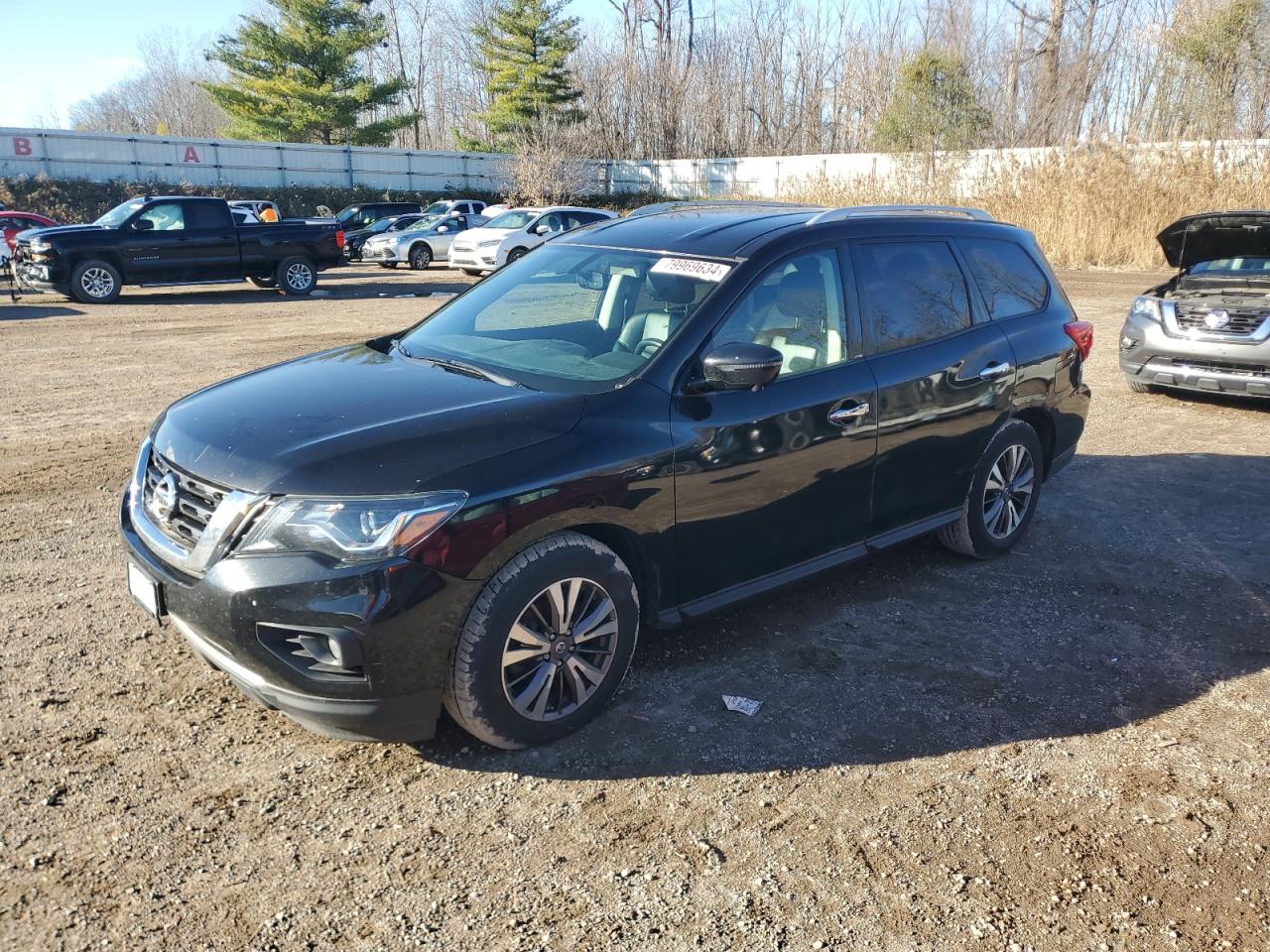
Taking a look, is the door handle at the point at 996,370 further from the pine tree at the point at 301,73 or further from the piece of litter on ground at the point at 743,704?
the pine tree at the point at 301,73

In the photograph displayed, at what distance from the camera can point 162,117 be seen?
78.1 m

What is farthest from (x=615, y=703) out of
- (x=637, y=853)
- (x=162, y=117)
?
(x=162, y=117)

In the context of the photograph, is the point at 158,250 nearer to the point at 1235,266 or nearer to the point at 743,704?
the point at 1235,266

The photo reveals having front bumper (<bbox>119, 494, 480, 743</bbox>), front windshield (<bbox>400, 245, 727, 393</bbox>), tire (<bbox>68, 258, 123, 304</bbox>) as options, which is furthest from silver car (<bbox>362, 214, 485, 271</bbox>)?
front bumper (<bbox>119, 494, 480, 743</bbox>)

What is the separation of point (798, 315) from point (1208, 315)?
6997 mm

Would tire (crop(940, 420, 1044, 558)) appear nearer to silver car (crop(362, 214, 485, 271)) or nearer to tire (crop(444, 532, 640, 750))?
tire (crop(444, 532, 640, 750))

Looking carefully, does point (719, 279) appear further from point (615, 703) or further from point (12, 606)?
point (12, 606)

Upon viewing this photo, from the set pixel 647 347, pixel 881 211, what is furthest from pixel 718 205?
pixel 647 347

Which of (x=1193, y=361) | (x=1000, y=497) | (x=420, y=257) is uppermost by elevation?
(x=420, y=257)

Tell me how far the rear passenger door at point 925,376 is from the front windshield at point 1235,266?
605 cm

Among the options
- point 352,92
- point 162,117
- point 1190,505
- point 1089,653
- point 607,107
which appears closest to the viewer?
point 1089,653

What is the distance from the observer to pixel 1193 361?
9578 mm

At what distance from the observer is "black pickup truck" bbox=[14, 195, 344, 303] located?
54.9 ft

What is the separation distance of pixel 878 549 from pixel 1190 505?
129 inches
